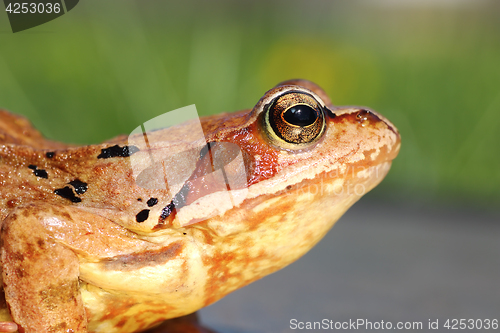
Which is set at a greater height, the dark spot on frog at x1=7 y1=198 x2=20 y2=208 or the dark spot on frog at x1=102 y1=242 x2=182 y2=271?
the dark spot on frog at x1=7 y1=198 x2=20 y2=208

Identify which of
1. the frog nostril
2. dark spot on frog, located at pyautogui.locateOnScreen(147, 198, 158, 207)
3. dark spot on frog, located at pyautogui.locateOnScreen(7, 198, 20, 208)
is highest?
the frog nostril

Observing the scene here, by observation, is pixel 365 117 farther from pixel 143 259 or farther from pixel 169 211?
pixel 143 259

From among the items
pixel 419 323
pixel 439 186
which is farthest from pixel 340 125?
pixel 439 186

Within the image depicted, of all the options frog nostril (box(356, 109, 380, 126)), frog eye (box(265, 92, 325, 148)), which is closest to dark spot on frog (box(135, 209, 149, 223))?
frog eye (box(265, 92, 325, 148))

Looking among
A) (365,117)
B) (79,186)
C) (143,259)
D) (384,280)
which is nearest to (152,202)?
(143,259)

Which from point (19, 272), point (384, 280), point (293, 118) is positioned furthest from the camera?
point (384, 280)

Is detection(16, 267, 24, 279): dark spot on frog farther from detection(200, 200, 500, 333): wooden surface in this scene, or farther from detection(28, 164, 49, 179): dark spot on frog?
detection(200, 200, 500, 333): wooden surface

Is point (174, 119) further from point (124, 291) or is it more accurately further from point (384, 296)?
point (384, 296)

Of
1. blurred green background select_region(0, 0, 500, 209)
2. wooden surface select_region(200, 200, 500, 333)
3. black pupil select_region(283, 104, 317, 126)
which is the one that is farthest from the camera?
blurred green background select_region(0, 0, 500, 209)
